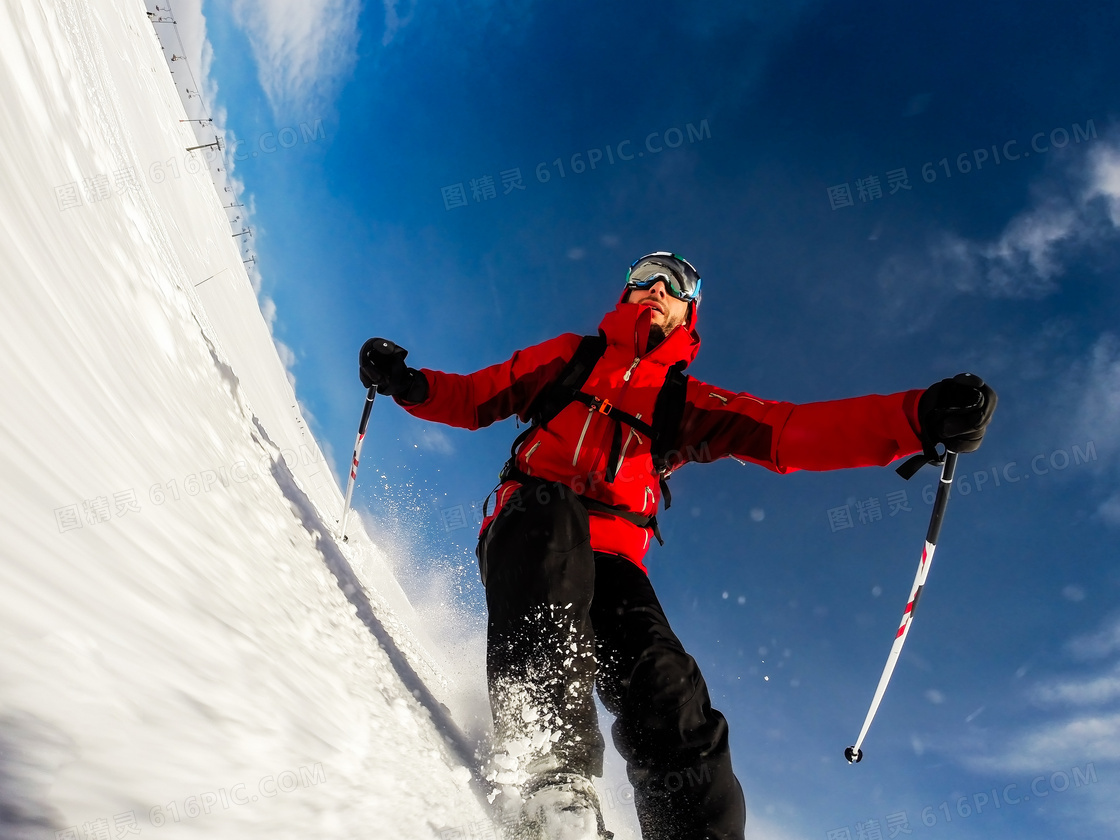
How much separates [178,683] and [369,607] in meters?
2.01

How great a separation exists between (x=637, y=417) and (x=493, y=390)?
0.96 m

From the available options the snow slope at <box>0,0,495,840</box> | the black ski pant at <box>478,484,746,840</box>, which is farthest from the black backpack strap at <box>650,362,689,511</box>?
the snow slope at <box>0,0,495,840</box>

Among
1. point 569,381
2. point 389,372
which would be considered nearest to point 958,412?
point 569,381

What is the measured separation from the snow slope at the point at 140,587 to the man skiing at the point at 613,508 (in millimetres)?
370

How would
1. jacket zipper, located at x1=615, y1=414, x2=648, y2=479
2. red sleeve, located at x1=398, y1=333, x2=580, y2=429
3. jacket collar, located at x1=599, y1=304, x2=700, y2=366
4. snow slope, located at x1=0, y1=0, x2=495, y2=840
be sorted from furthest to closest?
red sleeve, located at x1=398, y1=333, x2=580, y2=429, jacket collar, located at x1=599, y1=304, x2=700, y2=366, jacket zipper, located at x1=615, y1=414, x2=648, y2=479, snow slope, located at x1=0, y1=0, x2=495, y2=840

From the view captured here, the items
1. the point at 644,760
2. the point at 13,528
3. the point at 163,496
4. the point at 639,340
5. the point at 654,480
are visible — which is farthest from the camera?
the point at 639,340

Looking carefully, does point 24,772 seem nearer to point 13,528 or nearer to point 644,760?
point 13,528

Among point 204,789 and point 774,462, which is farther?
point 774,462

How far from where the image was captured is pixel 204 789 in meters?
0.94

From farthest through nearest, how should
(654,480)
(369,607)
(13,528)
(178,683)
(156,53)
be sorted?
(156,53) → (654,480) → (369,607) → (178,683) → (13,528)

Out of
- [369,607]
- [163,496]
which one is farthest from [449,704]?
[163,496]

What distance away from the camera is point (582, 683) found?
7.07 ft

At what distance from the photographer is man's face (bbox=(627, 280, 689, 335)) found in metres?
3.62

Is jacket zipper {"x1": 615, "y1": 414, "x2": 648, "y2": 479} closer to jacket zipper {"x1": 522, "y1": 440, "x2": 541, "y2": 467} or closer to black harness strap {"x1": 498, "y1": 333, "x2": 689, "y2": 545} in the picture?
black harness strap {"x1": 498, "y1": 333, "x2": 689, "y2": 545}
